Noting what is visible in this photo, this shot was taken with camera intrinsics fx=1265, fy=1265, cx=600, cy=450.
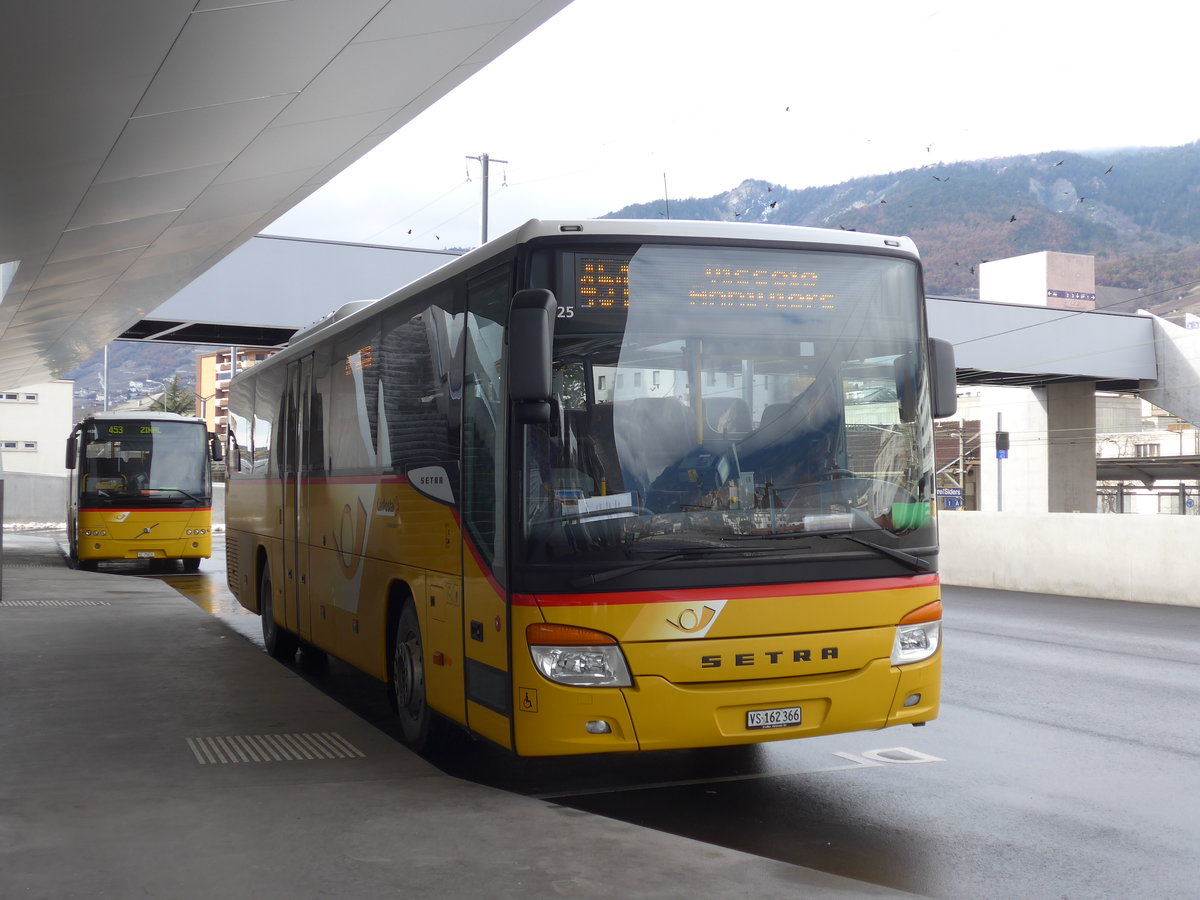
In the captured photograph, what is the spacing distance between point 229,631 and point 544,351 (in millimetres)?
9857

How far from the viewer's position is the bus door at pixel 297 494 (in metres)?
11.0

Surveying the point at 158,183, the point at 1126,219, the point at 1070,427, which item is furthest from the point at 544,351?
the point at 1126,219

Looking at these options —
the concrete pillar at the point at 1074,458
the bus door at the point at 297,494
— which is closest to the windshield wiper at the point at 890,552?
the bus door at the point at 297,494

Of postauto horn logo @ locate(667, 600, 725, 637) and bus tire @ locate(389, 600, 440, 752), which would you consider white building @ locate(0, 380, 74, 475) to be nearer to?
bus tire @ locate(389, 600, 440, 752)

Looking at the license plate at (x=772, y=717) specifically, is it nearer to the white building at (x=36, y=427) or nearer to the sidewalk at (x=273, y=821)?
the sidewalk at (x=273, y=821)

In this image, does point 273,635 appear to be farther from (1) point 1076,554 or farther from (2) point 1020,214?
(2) point 1020,214

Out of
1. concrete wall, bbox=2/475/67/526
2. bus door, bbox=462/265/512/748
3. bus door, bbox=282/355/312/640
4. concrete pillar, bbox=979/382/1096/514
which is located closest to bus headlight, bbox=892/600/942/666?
bus door, bbox=462/265/512/748

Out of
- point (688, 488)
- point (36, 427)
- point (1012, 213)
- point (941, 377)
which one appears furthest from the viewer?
point (1012, 213)

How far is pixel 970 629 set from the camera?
14430 millimetres

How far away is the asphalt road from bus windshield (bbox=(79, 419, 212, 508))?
15644mm

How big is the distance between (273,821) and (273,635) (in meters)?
6.85

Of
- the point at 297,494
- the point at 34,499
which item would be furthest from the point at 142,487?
the point at 34,499

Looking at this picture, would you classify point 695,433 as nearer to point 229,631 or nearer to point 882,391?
point 882,391

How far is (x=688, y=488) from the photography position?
19.7ft
